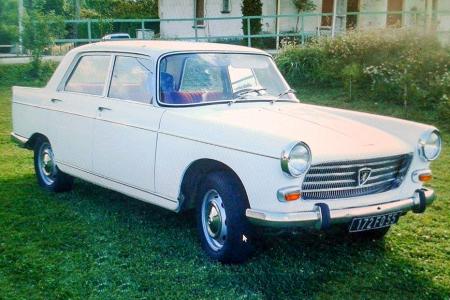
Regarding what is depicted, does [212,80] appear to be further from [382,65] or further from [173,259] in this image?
[382,65]

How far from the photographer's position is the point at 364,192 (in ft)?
15.5

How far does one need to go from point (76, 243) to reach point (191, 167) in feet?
3.97

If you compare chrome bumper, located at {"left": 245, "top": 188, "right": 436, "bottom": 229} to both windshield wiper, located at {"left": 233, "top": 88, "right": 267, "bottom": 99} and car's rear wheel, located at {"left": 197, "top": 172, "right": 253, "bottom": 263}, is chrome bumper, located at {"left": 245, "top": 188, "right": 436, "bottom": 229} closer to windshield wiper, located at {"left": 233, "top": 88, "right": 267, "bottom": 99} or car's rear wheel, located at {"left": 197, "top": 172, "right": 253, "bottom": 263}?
car's rear wheel, located at {"left": 197, "top": 172, "right": 253, "bottom": 263}

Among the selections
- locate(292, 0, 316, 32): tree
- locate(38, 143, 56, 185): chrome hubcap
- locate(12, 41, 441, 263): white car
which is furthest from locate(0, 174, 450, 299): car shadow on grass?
locate(292, 0, 316, 32): tree

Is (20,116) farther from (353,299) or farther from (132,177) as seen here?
(353,299)

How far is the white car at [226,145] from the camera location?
4.44 meters

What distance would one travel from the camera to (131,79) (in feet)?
19.1

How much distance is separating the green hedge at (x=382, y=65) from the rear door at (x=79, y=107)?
Result: 6.99m

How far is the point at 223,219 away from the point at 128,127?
136 centimetres

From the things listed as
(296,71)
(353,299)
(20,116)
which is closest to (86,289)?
(353,299)

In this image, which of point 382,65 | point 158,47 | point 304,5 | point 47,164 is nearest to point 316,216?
point 158,47

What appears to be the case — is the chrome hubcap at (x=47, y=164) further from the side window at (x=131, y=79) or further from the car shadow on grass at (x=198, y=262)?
the side window at (x=131, y=79)

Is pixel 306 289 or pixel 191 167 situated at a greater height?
pixel 191 167

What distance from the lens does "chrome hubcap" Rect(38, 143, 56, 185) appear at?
6895 millimetres
